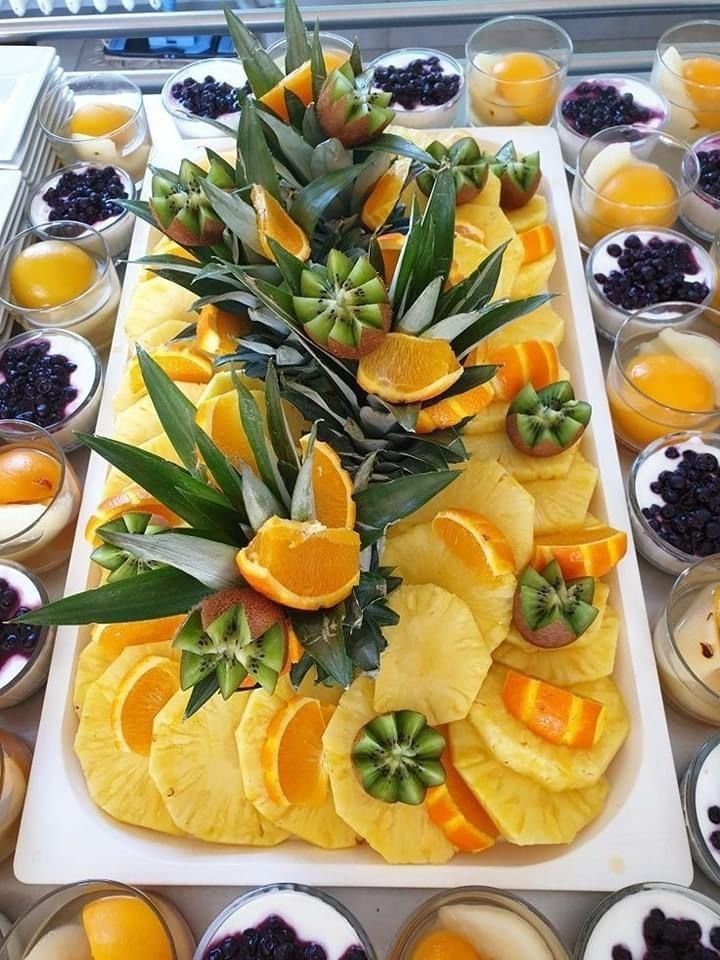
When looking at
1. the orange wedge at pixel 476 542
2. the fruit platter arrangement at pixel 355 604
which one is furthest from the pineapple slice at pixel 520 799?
the orange wedge at pixel 476 542

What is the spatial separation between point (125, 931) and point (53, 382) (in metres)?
1.02

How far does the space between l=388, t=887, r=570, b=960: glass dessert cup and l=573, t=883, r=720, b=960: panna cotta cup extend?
64 millimetres

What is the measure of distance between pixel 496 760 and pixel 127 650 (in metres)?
0.60

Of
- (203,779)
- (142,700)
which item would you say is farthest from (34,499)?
(203,779)

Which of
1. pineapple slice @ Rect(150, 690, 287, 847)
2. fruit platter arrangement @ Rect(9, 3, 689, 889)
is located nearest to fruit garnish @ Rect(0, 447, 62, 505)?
fruit platter arrangement @ Rect(9, 3, 689, 889)

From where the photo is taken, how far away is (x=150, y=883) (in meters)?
1.20

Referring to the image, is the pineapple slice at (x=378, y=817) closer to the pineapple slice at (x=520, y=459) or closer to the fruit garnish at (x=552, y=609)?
the fruit garnish at (x=552, y=609)

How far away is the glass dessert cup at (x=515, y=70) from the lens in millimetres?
2016

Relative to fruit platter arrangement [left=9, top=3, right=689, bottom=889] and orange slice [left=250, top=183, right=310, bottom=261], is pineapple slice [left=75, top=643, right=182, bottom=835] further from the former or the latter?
orange slice [left=250, top=183, right=310, bottom=261]

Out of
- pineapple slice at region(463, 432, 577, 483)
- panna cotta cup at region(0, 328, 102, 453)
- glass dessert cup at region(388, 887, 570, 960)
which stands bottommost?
glass dessert cup at region(388, 887, 570, 960)

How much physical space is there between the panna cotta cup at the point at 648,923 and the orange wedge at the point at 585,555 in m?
0.46

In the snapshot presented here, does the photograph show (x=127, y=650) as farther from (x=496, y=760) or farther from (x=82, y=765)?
(x=496, y=760)

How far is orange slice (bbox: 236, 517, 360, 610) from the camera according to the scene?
35.1 inches

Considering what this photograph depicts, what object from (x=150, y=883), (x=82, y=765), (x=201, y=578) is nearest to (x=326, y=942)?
(x=150, y=883)
